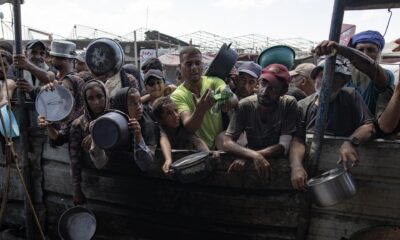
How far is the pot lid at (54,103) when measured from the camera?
3447 mm

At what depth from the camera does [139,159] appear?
2.96m

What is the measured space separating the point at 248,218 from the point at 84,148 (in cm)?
162

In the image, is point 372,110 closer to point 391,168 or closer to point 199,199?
point 391,168

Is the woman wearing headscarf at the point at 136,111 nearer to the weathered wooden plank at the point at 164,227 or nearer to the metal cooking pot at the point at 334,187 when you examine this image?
the weathered wooden plank at the point at 164,227

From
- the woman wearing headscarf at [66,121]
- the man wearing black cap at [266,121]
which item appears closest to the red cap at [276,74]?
the man wearing black cap at [266,121]

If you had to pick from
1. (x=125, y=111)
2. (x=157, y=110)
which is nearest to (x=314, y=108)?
(x=157, y=110)

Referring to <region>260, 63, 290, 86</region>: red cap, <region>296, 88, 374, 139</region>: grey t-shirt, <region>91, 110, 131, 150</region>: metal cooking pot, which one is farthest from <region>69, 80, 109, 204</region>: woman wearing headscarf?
<region>296, 88, 374, 139</region>: grey t-shirt

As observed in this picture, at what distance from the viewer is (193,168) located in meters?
2.75

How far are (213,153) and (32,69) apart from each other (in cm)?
217

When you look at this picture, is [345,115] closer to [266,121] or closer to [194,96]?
[266,121]

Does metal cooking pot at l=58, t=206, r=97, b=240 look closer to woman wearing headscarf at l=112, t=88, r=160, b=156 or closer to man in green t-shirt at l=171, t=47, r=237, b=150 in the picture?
woman wearing headscarf at l=112, t=88, r=160, b=156

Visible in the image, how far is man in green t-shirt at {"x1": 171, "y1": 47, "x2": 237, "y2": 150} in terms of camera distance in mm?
3482

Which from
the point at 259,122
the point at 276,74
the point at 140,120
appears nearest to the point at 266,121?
the point at 259,122

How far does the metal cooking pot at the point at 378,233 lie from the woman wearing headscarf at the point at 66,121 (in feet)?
8.85
